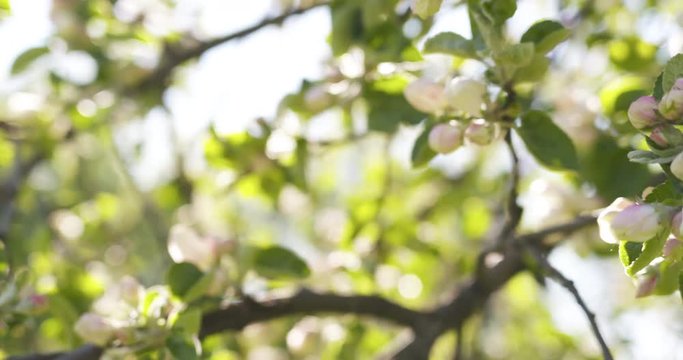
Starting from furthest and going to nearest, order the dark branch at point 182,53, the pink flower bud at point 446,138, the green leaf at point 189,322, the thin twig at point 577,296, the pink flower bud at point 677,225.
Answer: the dark branch at point 182,53, the green leaf at point 189,322, the pink flower bud at point 446,138, the thin twig at point 577,296, the pink flower bud at point 677,225

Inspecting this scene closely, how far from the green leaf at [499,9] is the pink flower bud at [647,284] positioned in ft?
1.02

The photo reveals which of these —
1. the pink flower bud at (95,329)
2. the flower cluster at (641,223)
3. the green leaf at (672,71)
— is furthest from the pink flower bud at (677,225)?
the pink flower bud at (95,329)

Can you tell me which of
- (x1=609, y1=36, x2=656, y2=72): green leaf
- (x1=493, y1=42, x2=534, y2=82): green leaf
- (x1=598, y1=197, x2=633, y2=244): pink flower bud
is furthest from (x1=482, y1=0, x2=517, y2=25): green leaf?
(x1=609, y1=36, x2=656, y2=72): green leaf

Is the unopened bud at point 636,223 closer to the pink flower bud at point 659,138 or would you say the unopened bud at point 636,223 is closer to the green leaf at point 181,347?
the pink flower bud at point 659,138

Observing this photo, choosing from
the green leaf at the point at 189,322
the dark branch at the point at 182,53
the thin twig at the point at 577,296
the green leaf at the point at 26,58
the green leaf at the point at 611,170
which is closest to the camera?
the thin twig at the point at 577,296

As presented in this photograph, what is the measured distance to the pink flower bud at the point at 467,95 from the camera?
1072 millimetres

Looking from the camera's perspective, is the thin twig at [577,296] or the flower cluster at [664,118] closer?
the flower cluster at [664,118]

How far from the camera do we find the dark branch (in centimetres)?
200

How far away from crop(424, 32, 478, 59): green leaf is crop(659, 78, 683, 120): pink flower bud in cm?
27

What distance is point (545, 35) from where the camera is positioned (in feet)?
3.62

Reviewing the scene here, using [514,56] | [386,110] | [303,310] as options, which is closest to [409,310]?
[303,310]

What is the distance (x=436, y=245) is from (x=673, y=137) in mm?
1265

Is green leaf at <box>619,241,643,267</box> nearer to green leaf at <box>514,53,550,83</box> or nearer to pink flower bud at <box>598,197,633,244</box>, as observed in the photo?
pink flower bud at <box>598,197,633,244</box>

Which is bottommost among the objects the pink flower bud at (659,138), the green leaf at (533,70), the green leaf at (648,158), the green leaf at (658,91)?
the green leaf at (533,70)
